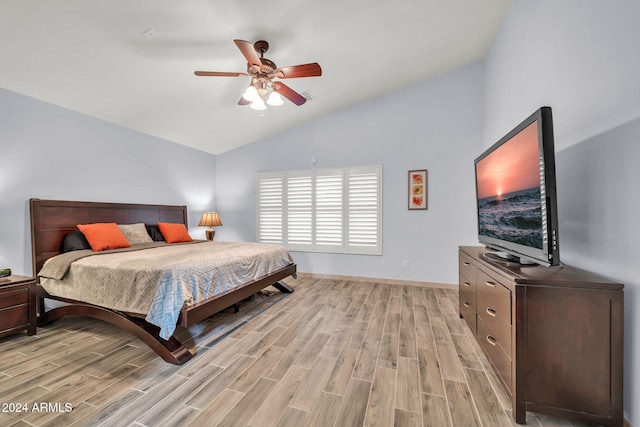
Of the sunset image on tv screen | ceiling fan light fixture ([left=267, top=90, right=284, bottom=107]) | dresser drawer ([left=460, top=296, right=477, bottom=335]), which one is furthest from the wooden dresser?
ceiling fan light fixture ([left=267, top=90, right=284, bottom=107])

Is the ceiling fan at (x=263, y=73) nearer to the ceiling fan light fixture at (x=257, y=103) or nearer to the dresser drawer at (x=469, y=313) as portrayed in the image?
the ceiling fan light fixture at (x=257, y=103)

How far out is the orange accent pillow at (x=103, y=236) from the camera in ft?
9.94

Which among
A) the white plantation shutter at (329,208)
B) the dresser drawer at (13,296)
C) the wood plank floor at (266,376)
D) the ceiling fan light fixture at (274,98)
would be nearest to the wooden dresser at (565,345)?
the wood plank floor at (266,376)

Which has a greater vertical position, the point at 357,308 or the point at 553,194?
the point at 553,194

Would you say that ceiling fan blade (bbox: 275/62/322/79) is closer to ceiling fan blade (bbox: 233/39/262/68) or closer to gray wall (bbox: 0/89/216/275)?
ceiling fan blade (bbox: 233/39/262/68)

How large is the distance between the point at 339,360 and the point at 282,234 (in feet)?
10.4

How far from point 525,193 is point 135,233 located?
4421 mm

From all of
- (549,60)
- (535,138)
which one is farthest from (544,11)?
(535,138)

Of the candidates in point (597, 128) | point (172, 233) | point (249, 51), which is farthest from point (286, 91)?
point (172, 233)

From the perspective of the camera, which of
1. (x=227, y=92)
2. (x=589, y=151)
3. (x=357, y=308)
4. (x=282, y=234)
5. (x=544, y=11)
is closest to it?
(x=589, y=151)

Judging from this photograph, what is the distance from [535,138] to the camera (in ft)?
5.08

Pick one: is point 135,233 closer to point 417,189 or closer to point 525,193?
point 417,189

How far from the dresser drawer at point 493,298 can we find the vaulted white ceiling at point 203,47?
257 cm

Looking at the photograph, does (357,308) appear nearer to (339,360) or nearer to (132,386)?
(339,360)
